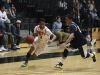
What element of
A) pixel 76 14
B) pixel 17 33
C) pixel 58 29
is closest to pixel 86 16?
pixel 76 14

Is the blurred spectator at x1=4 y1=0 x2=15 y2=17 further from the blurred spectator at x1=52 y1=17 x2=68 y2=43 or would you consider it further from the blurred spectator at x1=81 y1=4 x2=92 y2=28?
the blurred spectator at x1=81 y1=4 x2=92 y2=28

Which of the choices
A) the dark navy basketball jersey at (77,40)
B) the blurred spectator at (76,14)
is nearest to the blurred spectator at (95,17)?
the blurred spectator at (76,14)

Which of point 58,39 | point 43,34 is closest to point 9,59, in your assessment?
point 43,34

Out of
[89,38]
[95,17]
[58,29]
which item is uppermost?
[95,17]

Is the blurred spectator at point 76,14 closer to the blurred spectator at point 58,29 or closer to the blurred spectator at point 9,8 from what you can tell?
the blurred spectator at point 58,29

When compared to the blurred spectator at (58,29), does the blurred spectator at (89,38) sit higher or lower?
lower

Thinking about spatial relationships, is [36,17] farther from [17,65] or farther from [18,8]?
[17,65]

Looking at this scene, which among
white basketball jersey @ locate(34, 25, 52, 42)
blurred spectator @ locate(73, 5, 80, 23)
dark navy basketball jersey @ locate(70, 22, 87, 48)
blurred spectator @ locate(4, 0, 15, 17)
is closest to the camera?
dark navy basketball jersey @ locate(70, 22, 87, 48)

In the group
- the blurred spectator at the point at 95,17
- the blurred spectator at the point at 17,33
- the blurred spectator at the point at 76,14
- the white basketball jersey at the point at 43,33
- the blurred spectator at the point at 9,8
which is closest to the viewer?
the white basketball jersey at the point at 43,33

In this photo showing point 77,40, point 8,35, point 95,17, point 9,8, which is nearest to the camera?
point 77,40

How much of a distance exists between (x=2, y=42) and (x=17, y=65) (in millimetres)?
4265

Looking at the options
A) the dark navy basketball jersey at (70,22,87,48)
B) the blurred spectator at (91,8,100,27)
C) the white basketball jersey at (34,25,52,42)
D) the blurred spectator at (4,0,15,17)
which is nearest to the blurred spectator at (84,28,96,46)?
the blurred spectator at (91,8,100,27)

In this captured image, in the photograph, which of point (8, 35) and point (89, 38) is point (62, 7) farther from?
point (8, 35)

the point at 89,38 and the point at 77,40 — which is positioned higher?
the point at 77,40
